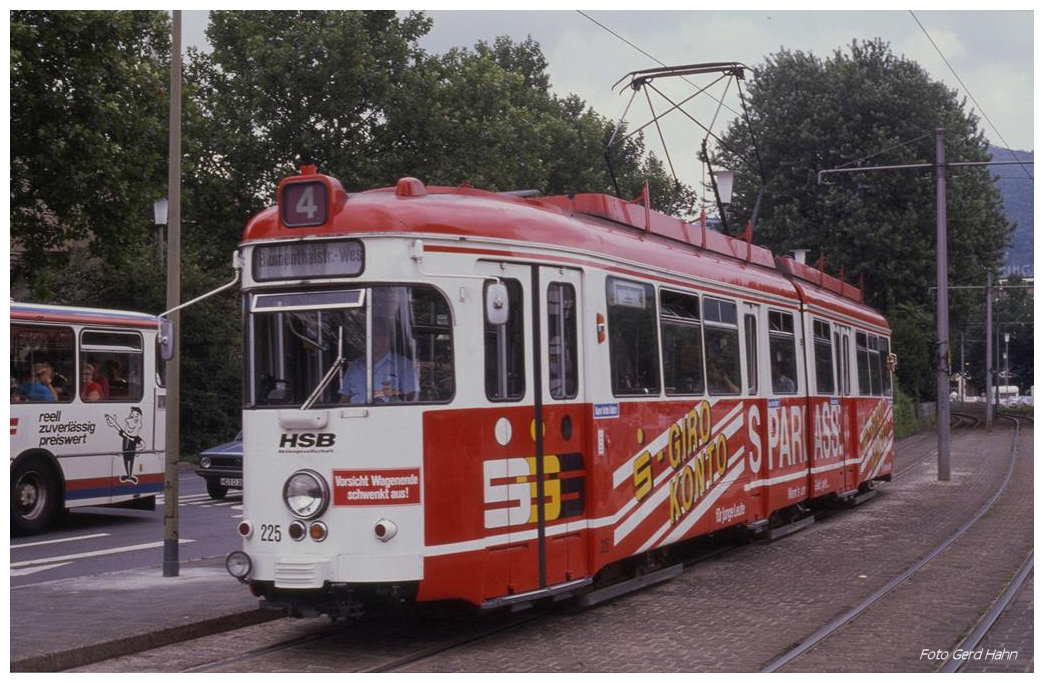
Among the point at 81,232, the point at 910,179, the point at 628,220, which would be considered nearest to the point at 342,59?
the point at 81,232

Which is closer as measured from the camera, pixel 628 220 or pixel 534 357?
pixel 534 357

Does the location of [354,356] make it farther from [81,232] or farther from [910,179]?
[910,179]

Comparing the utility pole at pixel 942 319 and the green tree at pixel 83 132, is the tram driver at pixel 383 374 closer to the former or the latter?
the green tree at pixel 83 132

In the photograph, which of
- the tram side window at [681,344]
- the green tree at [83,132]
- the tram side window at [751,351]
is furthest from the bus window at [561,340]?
the green tree at [83,132]

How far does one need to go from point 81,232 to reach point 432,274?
1967cm

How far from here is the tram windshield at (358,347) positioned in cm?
909

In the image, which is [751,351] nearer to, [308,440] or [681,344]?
[681,344]

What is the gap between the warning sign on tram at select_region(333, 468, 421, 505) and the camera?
8961mm

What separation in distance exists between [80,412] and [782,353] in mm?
9146

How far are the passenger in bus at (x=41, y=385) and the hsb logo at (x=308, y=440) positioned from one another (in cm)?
978

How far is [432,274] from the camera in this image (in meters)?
9.31

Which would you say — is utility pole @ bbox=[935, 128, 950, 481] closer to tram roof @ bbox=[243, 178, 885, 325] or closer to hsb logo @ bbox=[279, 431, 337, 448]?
tram roof @ bbox=[243, 178, 885, 325]

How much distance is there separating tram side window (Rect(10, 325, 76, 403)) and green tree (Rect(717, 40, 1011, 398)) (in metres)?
29.2

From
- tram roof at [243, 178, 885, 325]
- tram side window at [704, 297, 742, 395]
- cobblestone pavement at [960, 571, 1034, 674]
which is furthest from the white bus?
cobblestone pavement at [960, 571, 1034, 674]
